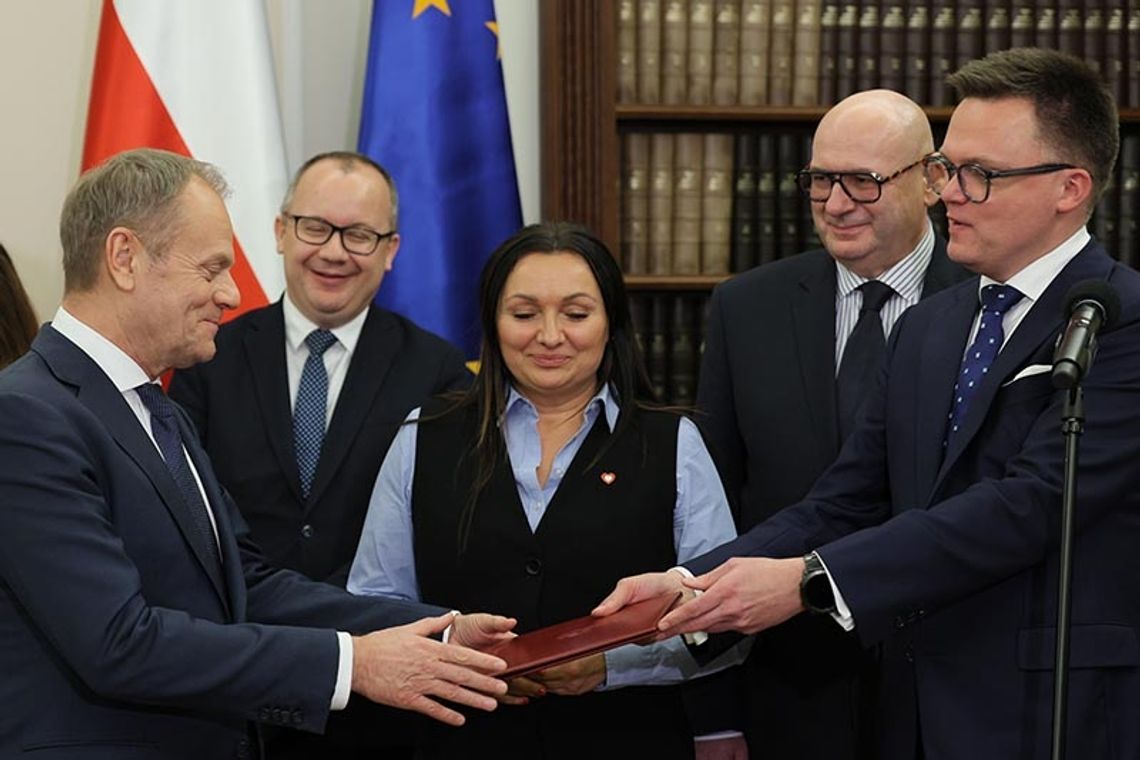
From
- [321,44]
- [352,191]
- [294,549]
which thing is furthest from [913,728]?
[321,44]

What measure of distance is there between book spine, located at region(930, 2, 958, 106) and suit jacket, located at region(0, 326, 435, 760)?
3.03 metres

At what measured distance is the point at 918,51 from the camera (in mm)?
4828

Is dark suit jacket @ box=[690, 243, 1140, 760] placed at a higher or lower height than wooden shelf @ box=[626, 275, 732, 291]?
lower

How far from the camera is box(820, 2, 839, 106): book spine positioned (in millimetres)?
4789

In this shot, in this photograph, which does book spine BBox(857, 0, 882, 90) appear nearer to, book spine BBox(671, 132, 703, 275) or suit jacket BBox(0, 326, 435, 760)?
book spine BBox(671, 132, 703, 275)

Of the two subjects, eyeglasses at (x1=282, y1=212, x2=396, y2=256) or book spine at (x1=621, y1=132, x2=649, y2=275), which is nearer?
eyeglasses at (x1=282, y1=212, x2=396, y2=256)

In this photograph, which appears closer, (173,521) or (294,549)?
(173,521)

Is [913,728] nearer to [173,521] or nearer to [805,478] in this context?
[805,478]

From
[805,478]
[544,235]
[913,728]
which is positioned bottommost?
[913,728]

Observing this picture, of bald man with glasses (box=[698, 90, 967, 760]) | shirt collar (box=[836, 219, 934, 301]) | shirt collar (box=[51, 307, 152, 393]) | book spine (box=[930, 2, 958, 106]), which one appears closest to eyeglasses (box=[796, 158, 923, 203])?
bald man with glasses (box=[698, 90, 967, 760])

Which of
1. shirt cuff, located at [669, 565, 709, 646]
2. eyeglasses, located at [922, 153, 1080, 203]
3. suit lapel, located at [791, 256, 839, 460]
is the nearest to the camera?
eyeglasses, located at [922, 153, 1080, 203]

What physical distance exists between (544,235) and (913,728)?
1.13 m

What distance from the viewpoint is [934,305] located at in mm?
2842

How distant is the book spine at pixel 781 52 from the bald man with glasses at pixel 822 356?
124 centimetres
